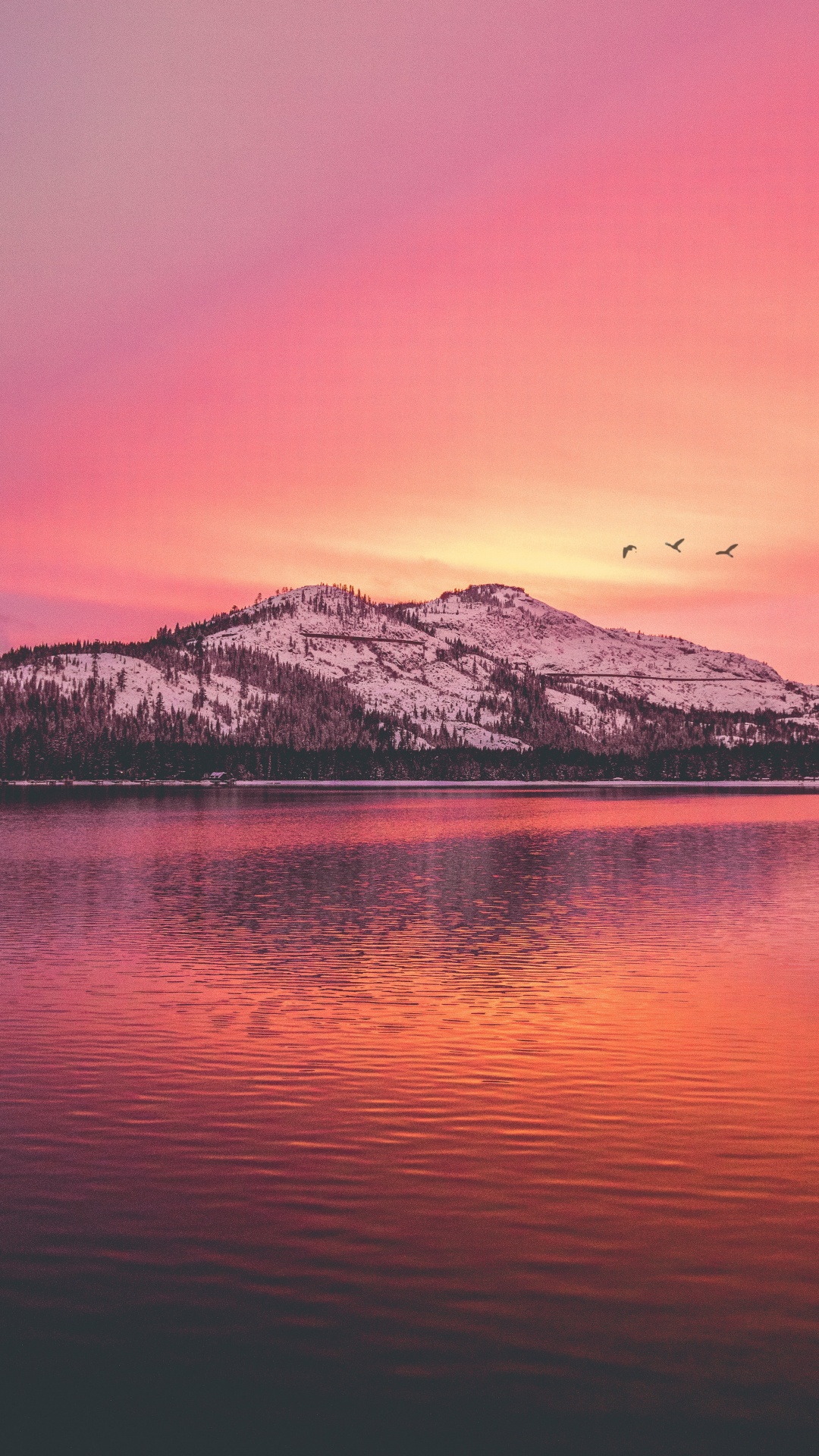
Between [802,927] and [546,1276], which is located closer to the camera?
[546,1276]

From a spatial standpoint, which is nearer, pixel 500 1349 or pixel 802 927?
pixel 500 1349

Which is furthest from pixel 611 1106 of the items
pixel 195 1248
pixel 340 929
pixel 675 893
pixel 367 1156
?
pixel 675 893

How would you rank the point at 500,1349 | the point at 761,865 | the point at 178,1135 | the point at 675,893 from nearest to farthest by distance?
the point at 500,1349 → the point at 178,1135 → the point at 675,893 → the point at 761,865

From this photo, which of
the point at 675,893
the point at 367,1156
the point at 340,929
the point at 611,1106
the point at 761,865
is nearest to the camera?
the point at 367,1156

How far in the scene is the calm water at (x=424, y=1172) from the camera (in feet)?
53.2

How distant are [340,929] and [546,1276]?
142 ft

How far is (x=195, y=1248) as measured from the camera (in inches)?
784

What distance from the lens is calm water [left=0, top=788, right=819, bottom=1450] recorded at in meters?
16.2

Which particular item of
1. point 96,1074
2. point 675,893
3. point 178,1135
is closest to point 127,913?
point 675,893

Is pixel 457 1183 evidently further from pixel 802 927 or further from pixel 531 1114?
pixel 802 927

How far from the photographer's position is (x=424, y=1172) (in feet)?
79.2

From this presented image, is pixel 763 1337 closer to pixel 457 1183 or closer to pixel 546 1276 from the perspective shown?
pixel 546 1276

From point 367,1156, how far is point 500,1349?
28.8 feet

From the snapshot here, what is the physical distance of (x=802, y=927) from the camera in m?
62.7
